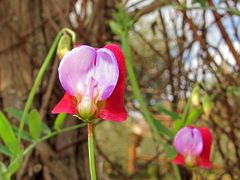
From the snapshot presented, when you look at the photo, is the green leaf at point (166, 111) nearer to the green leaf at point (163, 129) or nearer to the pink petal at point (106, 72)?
the green leaf at point (163, 129)

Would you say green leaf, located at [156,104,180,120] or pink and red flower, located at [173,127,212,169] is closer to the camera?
pink and red flower, located at [173,127,212,169]

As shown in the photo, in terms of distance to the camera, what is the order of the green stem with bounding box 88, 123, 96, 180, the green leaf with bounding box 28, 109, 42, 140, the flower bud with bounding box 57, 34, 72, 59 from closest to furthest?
the green stem with bounding box 88, 123, 96, 180 < the flower bud with bounding box 57, 34, 72, 59 < the green leaf with bounding box 28, 109, 42, 140

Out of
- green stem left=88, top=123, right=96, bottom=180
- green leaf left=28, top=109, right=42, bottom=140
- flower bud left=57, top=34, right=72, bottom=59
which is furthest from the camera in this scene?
green leaf left=28, top=109, right=42, bottom=140

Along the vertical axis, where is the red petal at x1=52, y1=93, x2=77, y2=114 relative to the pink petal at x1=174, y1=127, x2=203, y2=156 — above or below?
above

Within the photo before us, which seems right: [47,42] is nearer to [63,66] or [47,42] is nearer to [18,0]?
[18,0]

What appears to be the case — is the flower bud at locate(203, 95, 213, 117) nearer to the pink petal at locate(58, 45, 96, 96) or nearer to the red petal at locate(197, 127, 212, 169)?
the red petal at locate(197, 127, 212, 169)

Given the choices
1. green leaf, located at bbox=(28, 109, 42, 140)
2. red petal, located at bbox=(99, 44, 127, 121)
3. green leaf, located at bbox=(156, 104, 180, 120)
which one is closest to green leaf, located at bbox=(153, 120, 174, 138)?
green leaf, located at bbox=(156, 104, 180, 120)

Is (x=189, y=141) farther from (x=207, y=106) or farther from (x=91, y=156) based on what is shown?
(x=91, y=156)
